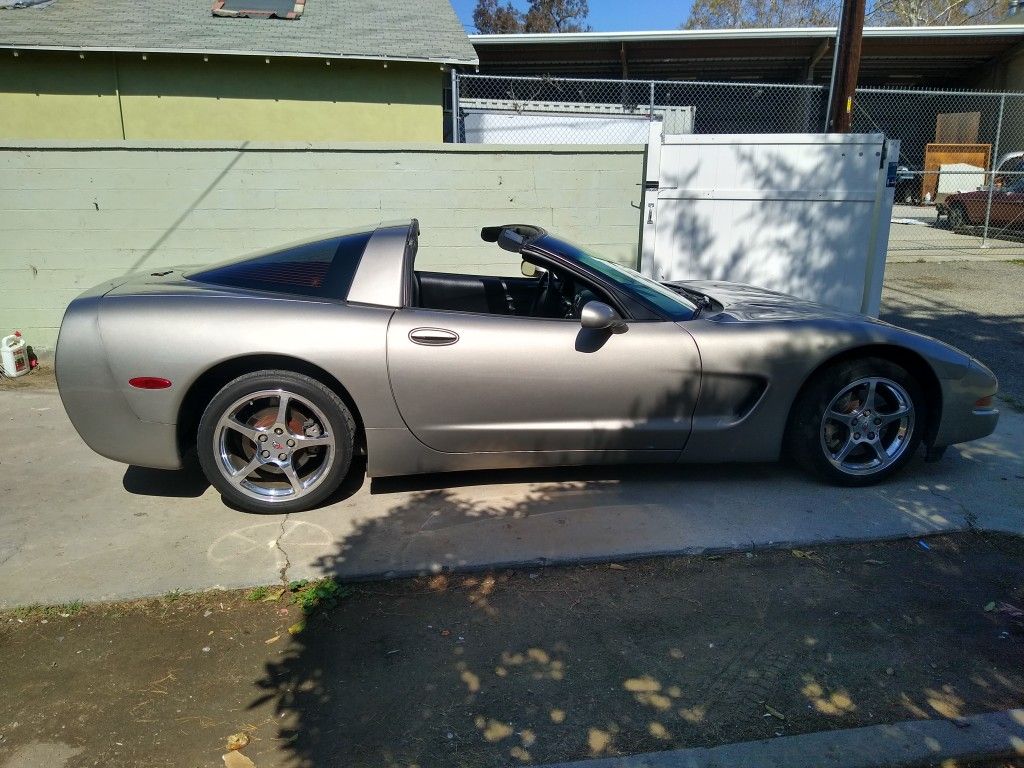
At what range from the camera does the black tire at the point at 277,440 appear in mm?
3791

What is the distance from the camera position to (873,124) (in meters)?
24.6

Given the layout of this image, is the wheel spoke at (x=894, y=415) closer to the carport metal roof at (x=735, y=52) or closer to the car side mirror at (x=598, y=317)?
the car side mirror at (x=598, y=317)

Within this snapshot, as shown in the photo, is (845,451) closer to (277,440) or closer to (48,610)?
(277,440)

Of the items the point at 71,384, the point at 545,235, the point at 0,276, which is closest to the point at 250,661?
the point at 71,384

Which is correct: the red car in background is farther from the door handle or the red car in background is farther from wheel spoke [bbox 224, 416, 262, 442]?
wheel spoke [bbox 224, 416, 262, 442]

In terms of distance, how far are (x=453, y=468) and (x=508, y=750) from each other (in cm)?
177

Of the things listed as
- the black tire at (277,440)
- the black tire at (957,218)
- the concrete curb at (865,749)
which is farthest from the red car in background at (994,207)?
the black tire at (277,440)

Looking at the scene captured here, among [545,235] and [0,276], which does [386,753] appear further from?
[0,276]

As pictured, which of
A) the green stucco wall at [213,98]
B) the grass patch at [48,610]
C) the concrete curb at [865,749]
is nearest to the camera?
the concrete curb at [865,749]

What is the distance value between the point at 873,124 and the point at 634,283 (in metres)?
24.0

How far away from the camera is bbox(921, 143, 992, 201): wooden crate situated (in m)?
22.9

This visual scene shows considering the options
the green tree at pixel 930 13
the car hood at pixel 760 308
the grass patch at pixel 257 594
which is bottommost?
the grass patch at pixel 257 594

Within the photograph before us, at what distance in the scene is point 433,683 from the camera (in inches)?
109

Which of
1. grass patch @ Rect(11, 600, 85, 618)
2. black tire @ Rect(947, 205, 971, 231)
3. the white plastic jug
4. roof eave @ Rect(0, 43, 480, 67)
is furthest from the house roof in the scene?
black tire @ Rect(947, 205, 971, 231)
